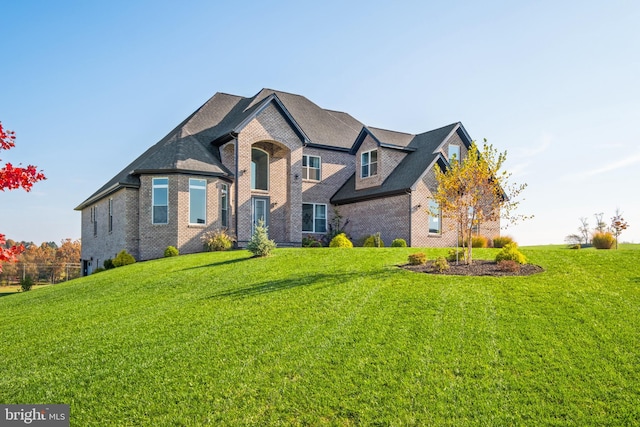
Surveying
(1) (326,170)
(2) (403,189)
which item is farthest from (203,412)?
(1) (326,170)

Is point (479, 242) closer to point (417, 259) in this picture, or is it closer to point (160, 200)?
point (417, 259)

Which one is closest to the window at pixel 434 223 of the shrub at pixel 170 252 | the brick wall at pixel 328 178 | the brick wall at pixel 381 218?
the brick wall at pixel 381 218

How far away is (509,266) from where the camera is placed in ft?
46.0

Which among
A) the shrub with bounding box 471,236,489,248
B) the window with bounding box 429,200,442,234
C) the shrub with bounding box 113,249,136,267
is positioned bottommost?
the shrub with bounding box 113,249,136,267

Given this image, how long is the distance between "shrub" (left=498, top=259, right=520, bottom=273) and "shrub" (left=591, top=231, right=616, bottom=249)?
37.4 ft

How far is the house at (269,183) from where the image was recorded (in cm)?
2384

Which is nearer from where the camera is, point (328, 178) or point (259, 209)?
point (259, 209)

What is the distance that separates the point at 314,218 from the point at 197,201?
7.46 meters

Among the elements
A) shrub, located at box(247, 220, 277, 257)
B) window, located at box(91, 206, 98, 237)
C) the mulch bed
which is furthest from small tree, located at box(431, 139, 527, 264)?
window, located at box(91, 206, 98, 237)

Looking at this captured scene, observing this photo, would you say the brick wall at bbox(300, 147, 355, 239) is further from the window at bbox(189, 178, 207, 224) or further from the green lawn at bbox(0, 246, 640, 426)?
the green lawn at bbox(0, 246, 640, 426)

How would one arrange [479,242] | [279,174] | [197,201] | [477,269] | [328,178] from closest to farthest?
[477,269], [197,201], [479,242], [279,174], [328,178]

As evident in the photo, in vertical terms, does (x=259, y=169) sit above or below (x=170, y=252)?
above

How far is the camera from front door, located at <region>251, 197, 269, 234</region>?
86.1ft

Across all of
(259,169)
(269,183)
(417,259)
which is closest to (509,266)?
(417,259)
